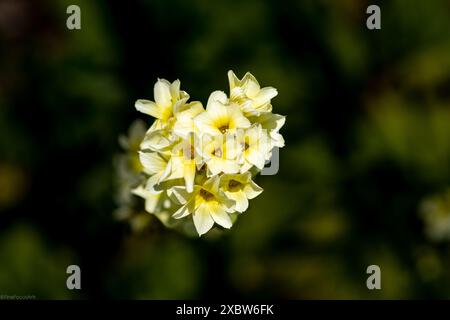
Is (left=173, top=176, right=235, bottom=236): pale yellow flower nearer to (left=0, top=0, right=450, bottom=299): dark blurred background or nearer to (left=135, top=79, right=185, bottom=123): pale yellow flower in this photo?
(left=135, top=79, right=185, bottom=123): pale yellow flower

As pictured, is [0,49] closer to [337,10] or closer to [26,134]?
[26,134]

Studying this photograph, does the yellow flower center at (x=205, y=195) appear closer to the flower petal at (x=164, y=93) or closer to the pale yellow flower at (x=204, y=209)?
the pale yellow flower at (x=204, y=209)

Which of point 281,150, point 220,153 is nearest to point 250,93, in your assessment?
point 220,153

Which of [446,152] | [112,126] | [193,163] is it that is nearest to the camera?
[193,163]

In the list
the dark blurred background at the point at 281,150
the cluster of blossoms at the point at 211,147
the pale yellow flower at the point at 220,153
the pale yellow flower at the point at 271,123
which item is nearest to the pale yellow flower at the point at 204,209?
the cluster of blossoms at the point at 211,147

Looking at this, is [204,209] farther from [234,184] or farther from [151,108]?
[151,108]

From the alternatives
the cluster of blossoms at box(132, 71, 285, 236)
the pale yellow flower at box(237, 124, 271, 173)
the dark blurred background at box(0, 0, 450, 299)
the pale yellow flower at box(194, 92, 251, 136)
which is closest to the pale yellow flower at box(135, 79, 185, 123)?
the cluster of blossoms at box(132, 71, 285, 236)

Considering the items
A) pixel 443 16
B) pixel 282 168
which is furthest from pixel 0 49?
pixel 443 16
